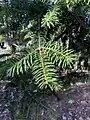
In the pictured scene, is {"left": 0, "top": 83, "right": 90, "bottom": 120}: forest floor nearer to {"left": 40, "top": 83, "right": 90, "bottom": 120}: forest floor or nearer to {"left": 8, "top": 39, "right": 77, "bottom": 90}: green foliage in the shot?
{"left": 40, "top": 83, "right": 90, "bottom": 120}: forest floor

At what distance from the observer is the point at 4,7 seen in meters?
0.68

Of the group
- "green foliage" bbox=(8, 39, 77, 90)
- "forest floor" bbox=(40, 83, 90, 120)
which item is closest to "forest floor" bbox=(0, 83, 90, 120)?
"forest floor" bbox=(40, 83, 90, 120)

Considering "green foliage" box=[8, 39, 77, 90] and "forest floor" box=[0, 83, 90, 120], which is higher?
"green foliage" box=[8, 39, 77, 90]

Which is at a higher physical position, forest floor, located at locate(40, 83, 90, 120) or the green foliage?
the green foliage

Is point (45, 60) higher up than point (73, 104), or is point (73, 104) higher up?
point (45, 60)

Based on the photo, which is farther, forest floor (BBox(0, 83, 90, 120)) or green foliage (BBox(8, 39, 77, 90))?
forest floor (BBox(0, 83, 90, 120))

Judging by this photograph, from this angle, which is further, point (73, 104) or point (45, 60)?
point (73, 104)

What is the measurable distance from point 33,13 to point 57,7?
10 cm

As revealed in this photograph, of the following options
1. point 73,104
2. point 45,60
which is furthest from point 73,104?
point 45,60

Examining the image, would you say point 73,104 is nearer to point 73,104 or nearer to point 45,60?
point 73,104

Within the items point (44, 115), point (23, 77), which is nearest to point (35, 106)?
point (23, 77)

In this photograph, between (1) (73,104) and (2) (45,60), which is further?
(1) (73,104)

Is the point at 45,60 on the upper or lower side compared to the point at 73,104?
upper

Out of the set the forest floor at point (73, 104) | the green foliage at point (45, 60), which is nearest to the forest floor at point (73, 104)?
the forest floor at point (73, 104)
